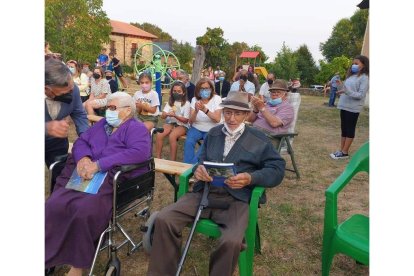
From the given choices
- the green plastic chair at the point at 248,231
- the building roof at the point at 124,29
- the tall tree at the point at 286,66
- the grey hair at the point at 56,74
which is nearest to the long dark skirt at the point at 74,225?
the green plastic chair at the point at 248,231

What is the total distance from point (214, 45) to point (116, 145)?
3512 cm

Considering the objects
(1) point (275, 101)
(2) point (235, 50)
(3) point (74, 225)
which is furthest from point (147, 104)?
(2) point (235, 50)

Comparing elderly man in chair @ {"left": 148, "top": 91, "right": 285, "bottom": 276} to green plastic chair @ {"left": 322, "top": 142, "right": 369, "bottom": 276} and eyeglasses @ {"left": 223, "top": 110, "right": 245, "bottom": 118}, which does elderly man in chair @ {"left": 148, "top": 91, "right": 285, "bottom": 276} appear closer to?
eyeglasses @ {"left": 223, "top": 110, "right": 245, "bottom": 118}

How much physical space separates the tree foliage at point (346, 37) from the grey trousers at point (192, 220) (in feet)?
131

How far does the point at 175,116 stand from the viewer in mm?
5270

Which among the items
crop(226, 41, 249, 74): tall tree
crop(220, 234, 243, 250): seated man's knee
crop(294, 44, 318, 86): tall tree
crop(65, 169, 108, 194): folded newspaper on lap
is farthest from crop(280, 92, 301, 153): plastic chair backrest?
crop(226, 41, 249, 74): tall tree

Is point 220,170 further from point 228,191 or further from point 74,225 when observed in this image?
point 74,225

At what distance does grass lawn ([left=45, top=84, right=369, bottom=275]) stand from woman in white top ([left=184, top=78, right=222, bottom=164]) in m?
0.58

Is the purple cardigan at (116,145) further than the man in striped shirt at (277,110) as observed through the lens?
No

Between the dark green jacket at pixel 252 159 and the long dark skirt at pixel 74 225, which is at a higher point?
the dark green jacket at pixel 252 159

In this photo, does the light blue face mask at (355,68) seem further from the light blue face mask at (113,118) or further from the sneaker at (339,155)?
the light blue face mask at (113,118)

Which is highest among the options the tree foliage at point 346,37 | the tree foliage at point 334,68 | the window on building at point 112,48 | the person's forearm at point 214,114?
the tree foliage at point 346,37

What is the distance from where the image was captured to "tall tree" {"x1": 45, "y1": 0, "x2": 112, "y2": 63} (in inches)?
1130

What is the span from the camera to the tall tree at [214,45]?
119ft
